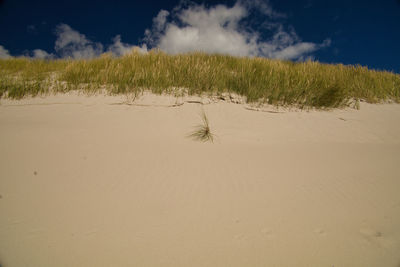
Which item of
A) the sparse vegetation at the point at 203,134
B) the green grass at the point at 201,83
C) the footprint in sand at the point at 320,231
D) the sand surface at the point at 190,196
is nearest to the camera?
the sand surface at the point at 190,196

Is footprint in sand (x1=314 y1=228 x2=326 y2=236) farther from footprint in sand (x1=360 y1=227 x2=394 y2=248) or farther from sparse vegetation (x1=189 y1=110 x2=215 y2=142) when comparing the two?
sparse vegetation (x1=189 y1=110 x2=215 y2=142)

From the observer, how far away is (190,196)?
4.68 feet

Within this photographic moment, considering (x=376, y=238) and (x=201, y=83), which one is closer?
(x=376, y=238)

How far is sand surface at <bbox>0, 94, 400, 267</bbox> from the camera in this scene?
97 centimetres

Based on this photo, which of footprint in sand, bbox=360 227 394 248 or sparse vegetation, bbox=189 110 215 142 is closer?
footprint in sand, bbox=360 227 394 248

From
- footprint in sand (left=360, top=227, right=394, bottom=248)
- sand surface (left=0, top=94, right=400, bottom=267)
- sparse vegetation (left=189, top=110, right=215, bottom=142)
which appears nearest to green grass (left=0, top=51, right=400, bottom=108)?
sand surface (left=0, top=94, right=400, bottom=267)

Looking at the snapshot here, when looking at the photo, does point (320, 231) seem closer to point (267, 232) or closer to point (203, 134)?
point (267, 232)

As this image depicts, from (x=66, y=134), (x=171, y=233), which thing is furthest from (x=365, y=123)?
(x=66, y=134)

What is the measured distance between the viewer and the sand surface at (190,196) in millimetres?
965

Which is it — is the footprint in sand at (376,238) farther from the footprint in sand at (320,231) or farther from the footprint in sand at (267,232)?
the footprint in sand at (267,232)

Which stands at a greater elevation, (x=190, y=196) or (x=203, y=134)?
(x=203, y=134)

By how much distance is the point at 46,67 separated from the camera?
17.7 ft

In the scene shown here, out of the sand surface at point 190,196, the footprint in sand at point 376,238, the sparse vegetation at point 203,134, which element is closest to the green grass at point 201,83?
the sand surface at point 190,196

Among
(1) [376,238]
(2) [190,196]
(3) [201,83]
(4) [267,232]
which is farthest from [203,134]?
(1) [376,238]
